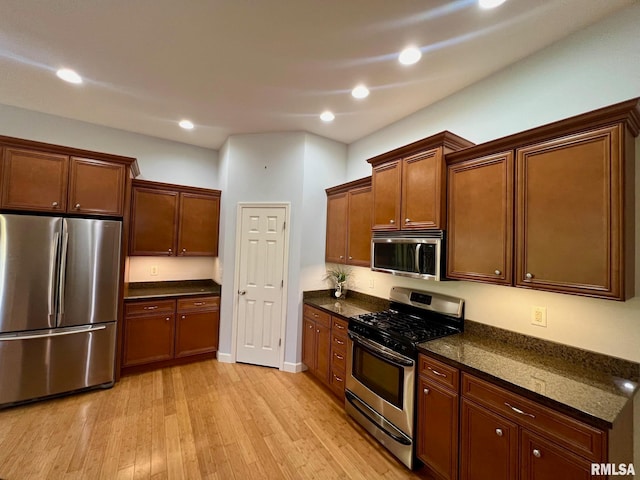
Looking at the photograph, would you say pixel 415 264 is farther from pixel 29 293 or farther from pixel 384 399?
pixel 29 293

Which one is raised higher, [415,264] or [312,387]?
[415,264]

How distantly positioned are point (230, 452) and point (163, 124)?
3.77 meters

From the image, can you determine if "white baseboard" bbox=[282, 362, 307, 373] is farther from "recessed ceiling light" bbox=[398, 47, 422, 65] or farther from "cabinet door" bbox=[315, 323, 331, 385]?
"recessed ceiling light" bbox=[398, 47, 422, 65]

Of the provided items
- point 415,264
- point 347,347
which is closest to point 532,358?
point 415,264

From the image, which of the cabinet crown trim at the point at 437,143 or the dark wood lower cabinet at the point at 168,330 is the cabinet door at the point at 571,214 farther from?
the dark wood lower cabinet at the point at 168,330

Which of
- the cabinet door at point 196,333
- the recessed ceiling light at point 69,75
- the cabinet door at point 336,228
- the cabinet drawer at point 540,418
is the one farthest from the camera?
the cabinet door at point 196,333

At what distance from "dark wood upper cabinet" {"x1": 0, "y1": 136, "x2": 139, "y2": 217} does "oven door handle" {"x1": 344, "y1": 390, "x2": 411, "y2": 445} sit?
320 centimetres

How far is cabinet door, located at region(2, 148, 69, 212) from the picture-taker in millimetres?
2578

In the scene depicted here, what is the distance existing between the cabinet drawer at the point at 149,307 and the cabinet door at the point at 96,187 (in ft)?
3.65

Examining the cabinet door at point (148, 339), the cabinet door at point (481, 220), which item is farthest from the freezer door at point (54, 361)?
the cabinet door at point (481, 220)

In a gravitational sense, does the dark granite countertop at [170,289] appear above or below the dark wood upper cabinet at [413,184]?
below

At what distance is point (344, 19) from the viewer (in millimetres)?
1771

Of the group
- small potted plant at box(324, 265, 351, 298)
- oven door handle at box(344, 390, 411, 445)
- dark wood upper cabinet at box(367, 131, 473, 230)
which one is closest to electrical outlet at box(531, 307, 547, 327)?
dark wood upper cabinet at box(367, 131, 473, 230)

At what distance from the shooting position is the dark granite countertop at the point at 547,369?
129cm
